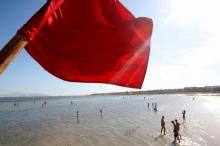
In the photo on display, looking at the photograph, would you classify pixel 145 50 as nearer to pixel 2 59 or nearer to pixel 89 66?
pixel 89 66

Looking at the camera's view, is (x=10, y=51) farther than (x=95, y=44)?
No

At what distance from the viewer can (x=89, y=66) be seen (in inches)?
106

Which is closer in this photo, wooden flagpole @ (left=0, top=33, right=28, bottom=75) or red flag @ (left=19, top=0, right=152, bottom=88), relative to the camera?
wooden flagpole @ (left=0, top=33, right=28, bottom=75)

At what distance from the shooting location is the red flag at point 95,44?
2.53m

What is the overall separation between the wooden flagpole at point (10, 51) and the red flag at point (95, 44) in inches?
24.4

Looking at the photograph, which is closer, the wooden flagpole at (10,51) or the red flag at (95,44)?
the wooden flagpole at (10,51)

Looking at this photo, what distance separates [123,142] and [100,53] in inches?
850

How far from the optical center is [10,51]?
176 cm

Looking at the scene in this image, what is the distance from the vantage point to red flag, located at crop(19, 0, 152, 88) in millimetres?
2533

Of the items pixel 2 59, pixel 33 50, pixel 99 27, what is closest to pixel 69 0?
pixel 99 27

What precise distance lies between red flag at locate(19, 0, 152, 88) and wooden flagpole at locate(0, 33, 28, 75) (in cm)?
62

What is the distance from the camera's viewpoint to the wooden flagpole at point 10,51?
1.73 metres

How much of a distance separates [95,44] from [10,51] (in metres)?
1.02

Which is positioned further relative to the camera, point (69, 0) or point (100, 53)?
point (100, 53)
